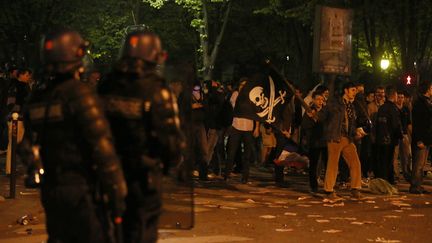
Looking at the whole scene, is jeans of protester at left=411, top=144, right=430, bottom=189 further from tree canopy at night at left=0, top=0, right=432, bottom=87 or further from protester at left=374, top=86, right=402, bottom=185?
tree canopy at night at left=0, top=0, right=432, bottom=87

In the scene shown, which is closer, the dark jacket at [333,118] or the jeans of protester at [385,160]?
the dark jacket at [333,118]

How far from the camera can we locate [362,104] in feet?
51.5

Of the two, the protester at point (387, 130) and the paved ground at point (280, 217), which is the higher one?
the protester at point (387, 130)

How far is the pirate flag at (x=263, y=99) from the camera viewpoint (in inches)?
615

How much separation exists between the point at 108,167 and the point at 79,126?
12.7 inches

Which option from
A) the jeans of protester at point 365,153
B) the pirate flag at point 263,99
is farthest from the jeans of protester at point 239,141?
the jeans of protester at point 365,153

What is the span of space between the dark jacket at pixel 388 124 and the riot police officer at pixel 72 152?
11.0 m

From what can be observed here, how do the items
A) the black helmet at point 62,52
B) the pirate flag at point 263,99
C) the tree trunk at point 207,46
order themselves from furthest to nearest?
1. the tree trunk at point 207,46
2. the pirate flag at point 263,99
3. the black helmet at point 62,52

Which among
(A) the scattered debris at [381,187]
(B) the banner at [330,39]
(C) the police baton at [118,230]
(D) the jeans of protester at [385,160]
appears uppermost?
(B) the banner at [330,39]

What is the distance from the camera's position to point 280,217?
11883 millimetres

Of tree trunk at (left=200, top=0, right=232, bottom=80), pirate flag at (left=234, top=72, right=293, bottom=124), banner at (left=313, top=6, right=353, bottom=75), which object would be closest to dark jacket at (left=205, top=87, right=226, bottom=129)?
pirate flag at (left=234, top=72, right=293, bottom=124)

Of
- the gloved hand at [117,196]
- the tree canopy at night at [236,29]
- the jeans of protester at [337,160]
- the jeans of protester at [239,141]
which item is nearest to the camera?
the gloved hand at [117,196]

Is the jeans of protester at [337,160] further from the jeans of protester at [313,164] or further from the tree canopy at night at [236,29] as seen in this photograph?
the tree canopy at night at [236,29]

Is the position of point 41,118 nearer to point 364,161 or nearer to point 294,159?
point 294,159
